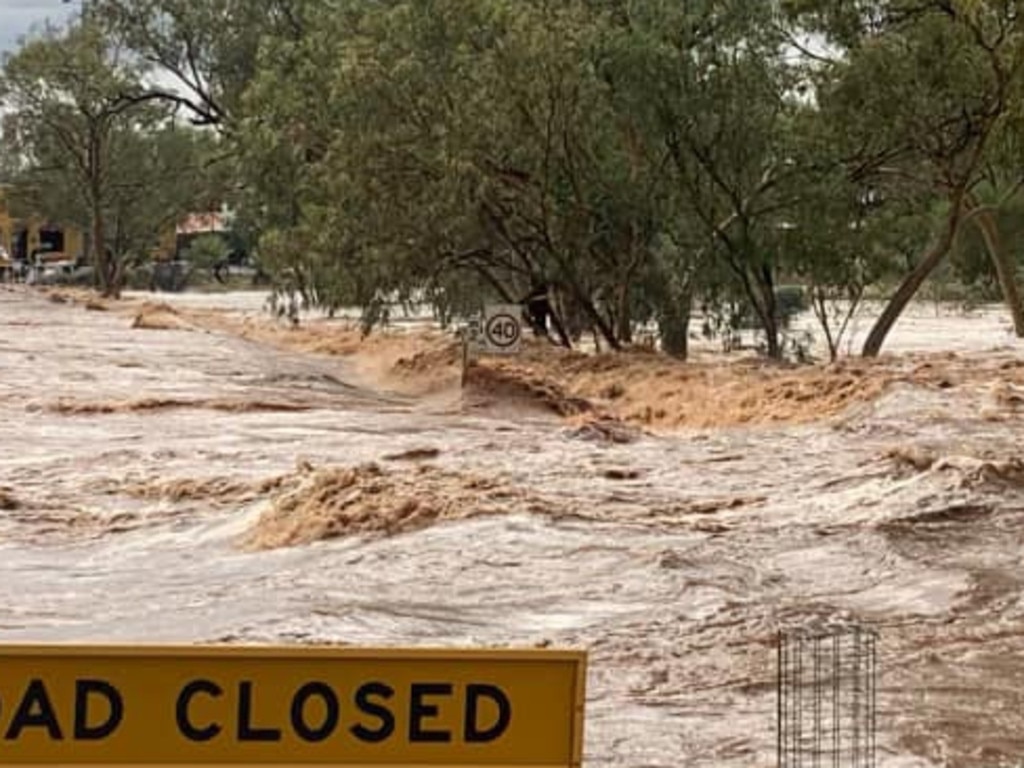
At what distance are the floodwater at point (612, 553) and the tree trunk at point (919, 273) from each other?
5.95m

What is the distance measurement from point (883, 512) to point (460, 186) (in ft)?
45.8

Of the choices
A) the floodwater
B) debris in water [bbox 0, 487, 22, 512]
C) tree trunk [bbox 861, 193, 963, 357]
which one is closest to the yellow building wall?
tree trunk [bbox 861, 193, 963, 357]

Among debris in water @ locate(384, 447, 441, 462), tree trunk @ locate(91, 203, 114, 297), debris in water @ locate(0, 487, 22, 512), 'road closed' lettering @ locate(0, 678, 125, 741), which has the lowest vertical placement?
debris in water @ locate(0, 487, 22, 512)

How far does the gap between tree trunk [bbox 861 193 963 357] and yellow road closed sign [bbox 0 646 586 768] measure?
25218 mm

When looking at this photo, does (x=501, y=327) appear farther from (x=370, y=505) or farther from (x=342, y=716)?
(x=342, y=716)

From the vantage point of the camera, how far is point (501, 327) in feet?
85.0

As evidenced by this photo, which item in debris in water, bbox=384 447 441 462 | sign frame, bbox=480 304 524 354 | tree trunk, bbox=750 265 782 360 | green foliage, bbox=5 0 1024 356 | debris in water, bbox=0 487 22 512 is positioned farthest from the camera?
tree trunk, bbox=750 265 782 360

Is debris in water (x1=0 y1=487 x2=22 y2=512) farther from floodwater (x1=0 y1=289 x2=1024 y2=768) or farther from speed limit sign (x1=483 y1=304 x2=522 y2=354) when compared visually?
speed limit sign (x1=483 y1=304 x2=522 y2=354)

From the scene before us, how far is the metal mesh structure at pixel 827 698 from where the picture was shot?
27.4 ft

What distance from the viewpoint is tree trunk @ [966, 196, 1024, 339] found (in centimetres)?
3575

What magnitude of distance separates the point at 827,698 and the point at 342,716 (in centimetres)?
495

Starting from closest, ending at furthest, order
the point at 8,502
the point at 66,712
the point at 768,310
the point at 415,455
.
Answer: the point at 66,712, the point at 8,502, the point at 415,455, the point at 768,310

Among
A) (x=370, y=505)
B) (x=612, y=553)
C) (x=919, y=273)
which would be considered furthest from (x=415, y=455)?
(x=919, y=273)

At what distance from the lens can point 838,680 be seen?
9.79 meters
